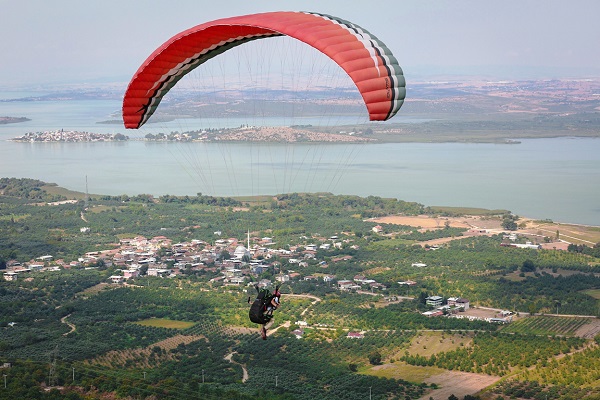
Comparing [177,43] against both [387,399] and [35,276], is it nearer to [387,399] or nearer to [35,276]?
[387,399]

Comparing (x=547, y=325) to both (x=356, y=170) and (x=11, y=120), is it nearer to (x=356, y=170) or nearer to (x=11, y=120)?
(x=356, y=170)

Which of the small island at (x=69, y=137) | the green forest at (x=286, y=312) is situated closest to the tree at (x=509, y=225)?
the green forest at (x=286, y=312)

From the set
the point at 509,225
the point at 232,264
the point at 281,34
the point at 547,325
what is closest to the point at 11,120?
the point at 509,225

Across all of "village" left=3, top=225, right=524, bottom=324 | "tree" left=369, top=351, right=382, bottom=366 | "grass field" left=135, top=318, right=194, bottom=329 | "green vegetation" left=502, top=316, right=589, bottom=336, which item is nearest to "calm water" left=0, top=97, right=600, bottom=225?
"village" left=3, top=225, right=524, bottom=324

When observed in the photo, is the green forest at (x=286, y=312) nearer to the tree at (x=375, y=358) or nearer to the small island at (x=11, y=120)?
the tree at (x=375, y=358)

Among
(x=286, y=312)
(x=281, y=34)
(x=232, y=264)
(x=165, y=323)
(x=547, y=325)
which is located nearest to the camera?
(x=281, y=34)

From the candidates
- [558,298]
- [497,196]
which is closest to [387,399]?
[558,298]
